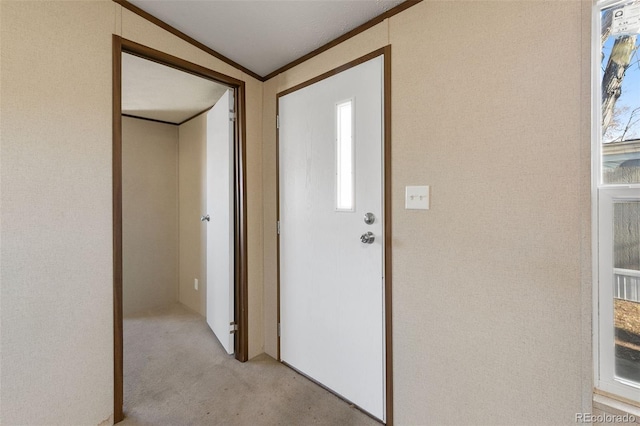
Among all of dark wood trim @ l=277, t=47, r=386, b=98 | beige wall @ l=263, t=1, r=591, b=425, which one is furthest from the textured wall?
beige wall @ l=263, t=1, r=591, b=425

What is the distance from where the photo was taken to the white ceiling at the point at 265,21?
1.44m

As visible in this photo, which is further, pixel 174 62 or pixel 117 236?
pixel 174 62

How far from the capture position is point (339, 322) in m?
1.72

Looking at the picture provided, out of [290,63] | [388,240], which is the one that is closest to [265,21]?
[290,63]

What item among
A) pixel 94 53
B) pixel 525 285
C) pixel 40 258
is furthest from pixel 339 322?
pixel 94 53

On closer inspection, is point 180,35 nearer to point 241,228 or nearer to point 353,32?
point 353,32

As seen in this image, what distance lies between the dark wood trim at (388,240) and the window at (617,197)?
0.76 m

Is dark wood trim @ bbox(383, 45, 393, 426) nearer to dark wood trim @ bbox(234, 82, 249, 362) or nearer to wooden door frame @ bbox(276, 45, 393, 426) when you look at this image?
wooden door frame @ bbox(276, 45, 393, 426)

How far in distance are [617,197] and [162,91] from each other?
293cm

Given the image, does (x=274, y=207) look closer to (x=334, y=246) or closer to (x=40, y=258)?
(x=334, y=246)

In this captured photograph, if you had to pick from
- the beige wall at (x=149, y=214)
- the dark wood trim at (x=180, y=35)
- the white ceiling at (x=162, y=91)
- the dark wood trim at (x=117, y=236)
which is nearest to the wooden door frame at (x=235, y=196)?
the dark wood trim at (x=117, y=236)

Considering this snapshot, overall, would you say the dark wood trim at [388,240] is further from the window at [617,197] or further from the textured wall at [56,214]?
the textured wall at [56,214]

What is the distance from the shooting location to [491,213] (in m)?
1.17

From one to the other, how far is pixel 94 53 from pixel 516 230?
2073 mm
